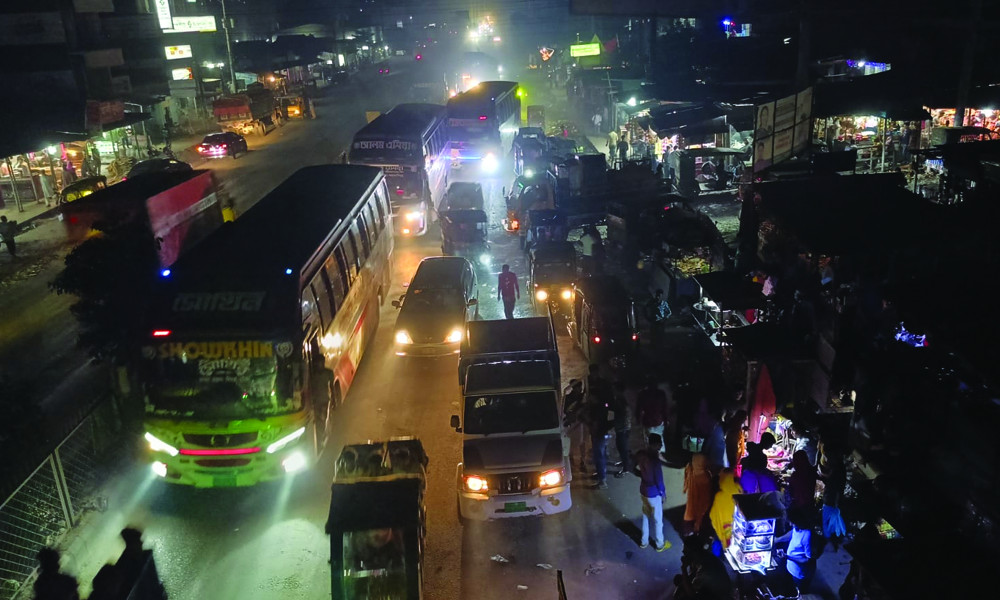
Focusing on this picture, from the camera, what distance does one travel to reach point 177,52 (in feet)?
148

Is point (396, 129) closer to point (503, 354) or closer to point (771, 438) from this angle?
point (503, 354)

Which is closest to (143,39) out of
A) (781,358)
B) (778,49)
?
(778,49)

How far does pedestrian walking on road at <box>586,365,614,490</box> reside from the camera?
10.0 m

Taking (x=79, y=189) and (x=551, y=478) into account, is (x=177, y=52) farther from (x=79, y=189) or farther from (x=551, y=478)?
(x=551, y=478)

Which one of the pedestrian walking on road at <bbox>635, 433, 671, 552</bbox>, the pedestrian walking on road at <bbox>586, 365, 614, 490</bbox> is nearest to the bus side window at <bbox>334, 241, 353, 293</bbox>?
the pedestrian walking on road at <bbox>586, 365, 614, 490</bbox>

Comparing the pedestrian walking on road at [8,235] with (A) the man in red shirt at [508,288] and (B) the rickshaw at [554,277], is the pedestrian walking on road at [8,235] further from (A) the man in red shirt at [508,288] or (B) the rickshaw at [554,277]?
(B) the rickshaw at [554,277]

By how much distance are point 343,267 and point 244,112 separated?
34525 mm

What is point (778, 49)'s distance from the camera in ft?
102

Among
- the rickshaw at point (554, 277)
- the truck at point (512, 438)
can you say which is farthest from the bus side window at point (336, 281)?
the rickshaw at point (554, 277)

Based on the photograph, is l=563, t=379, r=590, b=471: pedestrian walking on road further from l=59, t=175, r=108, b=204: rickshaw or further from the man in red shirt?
l=59, t=175, r=108, b=204: rickshaw

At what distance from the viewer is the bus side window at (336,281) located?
12.6 m

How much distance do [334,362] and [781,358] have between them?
24.5 ft

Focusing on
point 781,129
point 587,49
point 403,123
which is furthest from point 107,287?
point 587,49

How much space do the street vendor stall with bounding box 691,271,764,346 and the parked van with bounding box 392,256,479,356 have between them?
4.95 meters
